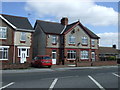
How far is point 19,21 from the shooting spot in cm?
3150

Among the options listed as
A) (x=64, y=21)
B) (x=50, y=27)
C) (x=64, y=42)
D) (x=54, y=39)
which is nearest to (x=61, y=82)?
(x=64, y=42)

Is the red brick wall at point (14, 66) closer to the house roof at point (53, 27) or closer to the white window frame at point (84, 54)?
the house roof at point (53, 27)

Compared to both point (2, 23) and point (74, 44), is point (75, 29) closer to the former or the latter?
point (74, 44)

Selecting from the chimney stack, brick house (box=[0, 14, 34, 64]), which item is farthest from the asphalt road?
the chimney stack

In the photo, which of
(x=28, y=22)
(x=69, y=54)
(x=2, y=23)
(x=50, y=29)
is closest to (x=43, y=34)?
(x=50, y=29)

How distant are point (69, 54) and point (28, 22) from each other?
33.7 ft

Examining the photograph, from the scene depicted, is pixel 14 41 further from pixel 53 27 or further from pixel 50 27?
pixel 53 27

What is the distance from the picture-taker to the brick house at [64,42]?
34344 millimetres

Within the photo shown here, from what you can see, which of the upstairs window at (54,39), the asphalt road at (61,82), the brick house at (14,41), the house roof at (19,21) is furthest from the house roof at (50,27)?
the asphalt road at (61,82)

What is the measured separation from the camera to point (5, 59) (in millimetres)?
27906

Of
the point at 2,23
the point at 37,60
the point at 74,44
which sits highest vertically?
the point at 2,23

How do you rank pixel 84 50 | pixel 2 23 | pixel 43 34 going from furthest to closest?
pixel 84 50 < pixel 43 34 < pixel 2 23

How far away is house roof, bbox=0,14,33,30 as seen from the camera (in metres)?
30.0

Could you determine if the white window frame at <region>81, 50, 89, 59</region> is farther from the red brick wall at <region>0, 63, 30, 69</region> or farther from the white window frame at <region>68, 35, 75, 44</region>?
the red brick wall at <region>0, 63, 30, 69</region>
